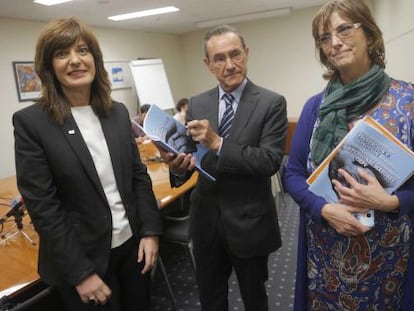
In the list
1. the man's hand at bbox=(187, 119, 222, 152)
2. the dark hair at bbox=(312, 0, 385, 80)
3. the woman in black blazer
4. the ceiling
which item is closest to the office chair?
the woman in black blazer

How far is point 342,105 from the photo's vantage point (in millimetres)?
1109

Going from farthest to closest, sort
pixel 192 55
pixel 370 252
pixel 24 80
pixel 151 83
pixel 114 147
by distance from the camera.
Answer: pixel 192 55
pixel 151 83
pixel 24 80
pixel 114 147
pixel 370 252

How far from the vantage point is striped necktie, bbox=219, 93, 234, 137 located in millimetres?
1466

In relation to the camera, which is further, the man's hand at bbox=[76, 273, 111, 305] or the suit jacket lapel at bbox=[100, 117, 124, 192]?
the suit jacket lapel at bbox=[100, 117, 124, 192]

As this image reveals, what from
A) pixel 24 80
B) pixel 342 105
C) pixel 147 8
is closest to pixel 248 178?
pixel 342 105

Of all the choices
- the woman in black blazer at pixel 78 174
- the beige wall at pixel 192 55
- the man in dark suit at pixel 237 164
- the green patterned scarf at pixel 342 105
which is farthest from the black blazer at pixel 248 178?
the beige wall at pixel 192 55

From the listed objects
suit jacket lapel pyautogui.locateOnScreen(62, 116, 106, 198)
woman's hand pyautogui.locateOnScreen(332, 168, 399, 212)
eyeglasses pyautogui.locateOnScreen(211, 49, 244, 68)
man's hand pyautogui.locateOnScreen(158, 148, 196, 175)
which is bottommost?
woman's hand pyautogui.locateOnScreen(332, 168, 399, 212)

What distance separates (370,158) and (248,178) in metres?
0.55

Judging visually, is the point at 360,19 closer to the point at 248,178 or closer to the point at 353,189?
the point at 353,189

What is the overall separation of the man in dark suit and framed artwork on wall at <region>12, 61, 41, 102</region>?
172 inches

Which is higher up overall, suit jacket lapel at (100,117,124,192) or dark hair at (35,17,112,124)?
dark hair at (35,17,112,124)

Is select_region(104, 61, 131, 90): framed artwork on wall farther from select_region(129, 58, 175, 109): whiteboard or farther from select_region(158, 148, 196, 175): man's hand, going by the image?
select_region(158, 148, 196, 175): man's hand

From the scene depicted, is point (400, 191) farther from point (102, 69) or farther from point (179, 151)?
point (102, 69)

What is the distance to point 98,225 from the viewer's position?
1209 millimetres
